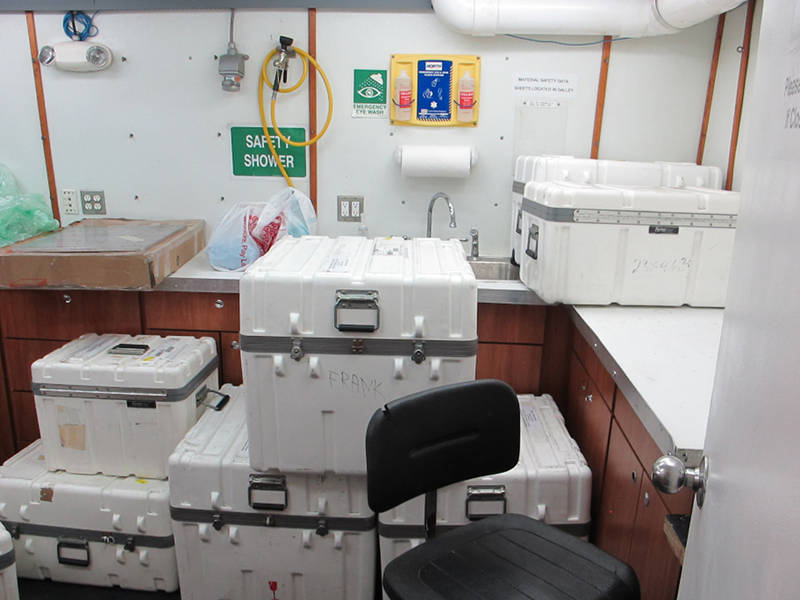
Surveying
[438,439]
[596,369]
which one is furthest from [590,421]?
[438,439]

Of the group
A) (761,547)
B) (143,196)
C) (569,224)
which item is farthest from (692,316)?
(143,196)

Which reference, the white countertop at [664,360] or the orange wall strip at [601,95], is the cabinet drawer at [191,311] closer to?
the white countertop at [664,360]

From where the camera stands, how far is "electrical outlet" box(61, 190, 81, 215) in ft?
9.08

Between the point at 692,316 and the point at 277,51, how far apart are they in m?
2.00

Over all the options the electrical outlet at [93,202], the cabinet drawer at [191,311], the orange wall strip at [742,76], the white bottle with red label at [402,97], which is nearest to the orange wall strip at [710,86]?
the orange wall strip at [742,76]

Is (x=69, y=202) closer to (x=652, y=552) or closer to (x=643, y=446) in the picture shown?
(x=643, y=446)

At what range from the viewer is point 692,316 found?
190 centimetres

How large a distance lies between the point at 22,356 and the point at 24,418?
294mm

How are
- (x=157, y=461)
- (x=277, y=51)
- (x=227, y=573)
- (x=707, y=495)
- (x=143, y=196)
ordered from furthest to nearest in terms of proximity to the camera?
(x=143, y=196) < (x=277, y=51) < (x=157, y=461) < (x=227, y=573) < (x=707, y=495)

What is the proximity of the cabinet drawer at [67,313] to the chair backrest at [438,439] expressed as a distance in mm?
1658

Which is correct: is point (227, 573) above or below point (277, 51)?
below

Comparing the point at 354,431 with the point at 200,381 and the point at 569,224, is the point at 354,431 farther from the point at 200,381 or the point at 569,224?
the point at 569,224

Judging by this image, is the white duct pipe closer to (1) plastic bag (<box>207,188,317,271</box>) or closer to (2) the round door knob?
(1) plastic bag (<box>207,188,317,271</box>)

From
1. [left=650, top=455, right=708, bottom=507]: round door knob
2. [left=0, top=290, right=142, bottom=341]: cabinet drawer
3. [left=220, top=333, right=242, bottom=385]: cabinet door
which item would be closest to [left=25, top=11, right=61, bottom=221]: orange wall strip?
[left=0, top=290, right=142, bottom=341]: cabinet drawer
